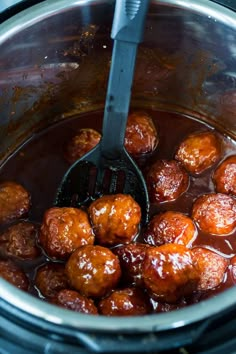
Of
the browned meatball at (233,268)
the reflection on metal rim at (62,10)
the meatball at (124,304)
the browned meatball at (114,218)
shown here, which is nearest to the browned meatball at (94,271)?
the meatball at (124,304)

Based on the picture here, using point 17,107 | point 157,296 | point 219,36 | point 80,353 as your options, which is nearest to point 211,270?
point 157,296

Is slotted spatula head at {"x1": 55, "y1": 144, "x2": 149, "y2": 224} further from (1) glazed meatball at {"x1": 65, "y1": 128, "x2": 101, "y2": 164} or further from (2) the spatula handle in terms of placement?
(1) glazed meatball at {"x1": 65, "y1": 128, "x2": 101, "y2": 164}

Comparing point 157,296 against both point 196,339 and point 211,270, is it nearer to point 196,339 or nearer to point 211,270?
point 211,270

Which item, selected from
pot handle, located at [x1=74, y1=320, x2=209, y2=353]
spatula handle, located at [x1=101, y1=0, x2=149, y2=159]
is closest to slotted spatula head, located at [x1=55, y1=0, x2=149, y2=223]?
spatula handle, located at [x1=101, y1=0, x2=149, y2=159]

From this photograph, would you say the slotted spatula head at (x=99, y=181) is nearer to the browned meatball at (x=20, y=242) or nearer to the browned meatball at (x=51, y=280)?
the browned meatball at (x=20, y=242)

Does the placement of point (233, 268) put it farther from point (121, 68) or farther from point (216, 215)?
point (121, 68)

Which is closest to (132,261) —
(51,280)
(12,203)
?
(51,280)

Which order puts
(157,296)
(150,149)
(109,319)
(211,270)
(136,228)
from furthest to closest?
(150,149), (136,228), (211,270), (157,296), (109,319)
